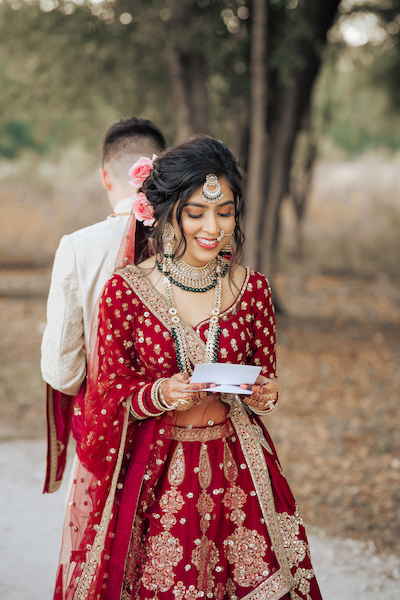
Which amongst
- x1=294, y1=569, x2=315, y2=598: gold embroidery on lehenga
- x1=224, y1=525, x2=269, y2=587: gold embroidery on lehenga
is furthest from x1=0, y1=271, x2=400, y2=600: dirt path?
x1=224, y1=525, x2=269, y2=587: gold embroidery on lehenga

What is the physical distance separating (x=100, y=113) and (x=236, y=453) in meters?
9.34

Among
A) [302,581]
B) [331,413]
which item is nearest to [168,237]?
[302,581]

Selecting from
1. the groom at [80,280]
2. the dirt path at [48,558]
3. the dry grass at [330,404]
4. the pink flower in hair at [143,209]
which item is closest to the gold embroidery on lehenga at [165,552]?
the groom at [80,280]

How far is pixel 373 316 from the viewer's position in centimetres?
956

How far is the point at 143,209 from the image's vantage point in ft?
6.68

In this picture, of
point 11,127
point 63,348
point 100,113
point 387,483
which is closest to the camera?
point 63,348

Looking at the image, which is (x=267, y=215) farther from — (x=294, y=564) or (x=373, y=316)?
(x=294, y=564)

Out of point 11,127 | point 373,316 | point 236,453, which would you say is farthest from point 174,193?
point 11,127

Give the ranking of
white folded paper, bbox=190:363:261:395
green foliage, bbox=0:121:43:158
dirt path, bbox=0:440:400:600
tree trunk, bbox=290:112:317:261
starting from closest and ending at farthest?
white folded paper, bbox=190:363:261:395 → dirt path, bbox=0:440:400:600 → tree trunk, bbox=290:112:317:261 → green foliage, bbox=0:121:43:158

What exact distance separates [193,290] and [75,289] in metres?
0.50

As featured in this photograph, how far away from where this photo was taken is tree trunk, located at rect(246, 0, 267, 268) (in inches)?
259

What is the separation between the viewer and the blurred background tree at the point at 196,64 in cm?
695

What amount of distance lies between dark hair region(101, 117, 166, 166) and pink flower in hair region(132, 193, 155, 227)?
571 millimetres

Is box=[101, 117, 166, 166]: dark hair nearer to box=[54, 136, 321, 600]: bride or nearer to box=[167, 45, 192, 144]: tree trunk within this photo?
box=[54, 136, 321, 600]: bride
